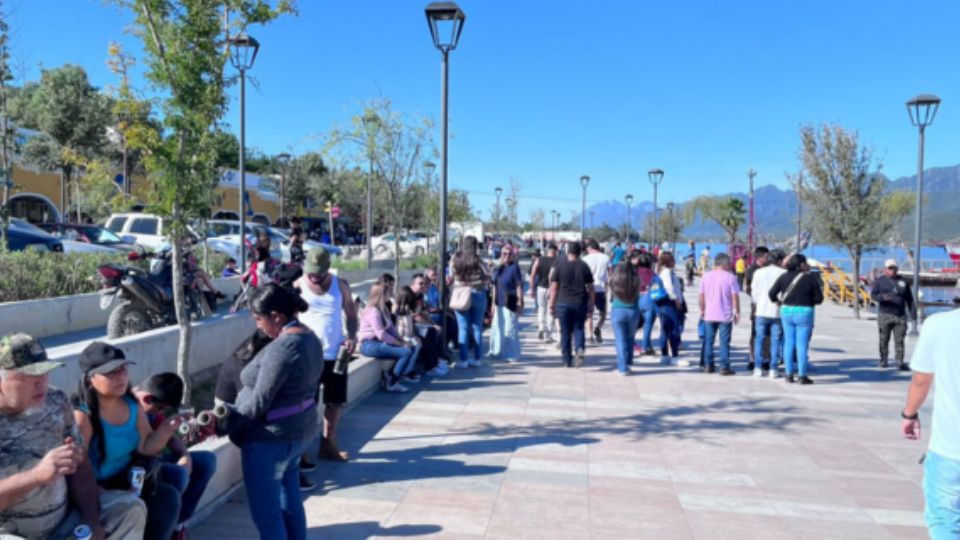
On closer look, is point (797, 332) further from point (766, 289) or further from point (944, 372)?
point (944, 372)

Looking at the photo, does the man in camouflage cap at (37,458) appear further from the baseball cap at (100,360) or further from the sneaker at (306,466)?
the sneaker at (306,466)

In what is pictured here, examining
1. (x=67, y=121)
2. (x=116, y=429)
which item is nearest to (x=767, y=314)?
(x=116, y=429)

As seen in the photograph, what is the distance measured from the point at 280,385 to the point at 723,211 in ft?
208

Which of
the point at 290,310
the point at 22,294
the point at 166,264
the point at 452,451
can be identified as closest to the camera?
the point at 290,310

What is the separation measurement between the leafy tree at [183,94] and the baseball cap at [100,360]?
82.4 inches

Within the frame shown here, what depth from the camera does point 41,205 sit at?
30.0 m

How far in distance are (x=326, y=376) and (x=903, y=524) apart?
4.11 m

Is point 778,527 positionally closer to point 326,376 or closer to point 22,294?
point 326,376

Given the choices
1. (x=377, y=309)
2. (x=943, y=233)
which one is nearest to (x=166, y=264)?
(x=377, y=309)

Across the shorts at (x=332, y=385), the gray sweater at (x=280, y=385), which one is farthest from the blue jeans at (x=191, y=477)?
the shorts at (x=332, y=385)

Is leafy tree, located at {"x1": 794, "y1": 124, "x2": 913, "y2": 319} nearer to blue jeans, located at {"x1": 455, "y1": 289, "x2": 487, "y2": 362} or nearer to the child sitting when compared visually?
blue jeans, located at {"x1": 455, "y1": 289, "x2": 487, "y2": 362}

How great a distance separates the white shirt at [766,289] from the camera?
888 cm

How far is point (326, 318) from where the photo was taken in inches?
206

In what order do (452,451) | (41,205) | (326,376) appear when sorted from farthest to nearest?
1. (41,205)
2. (452,451)
3. (326,376)
